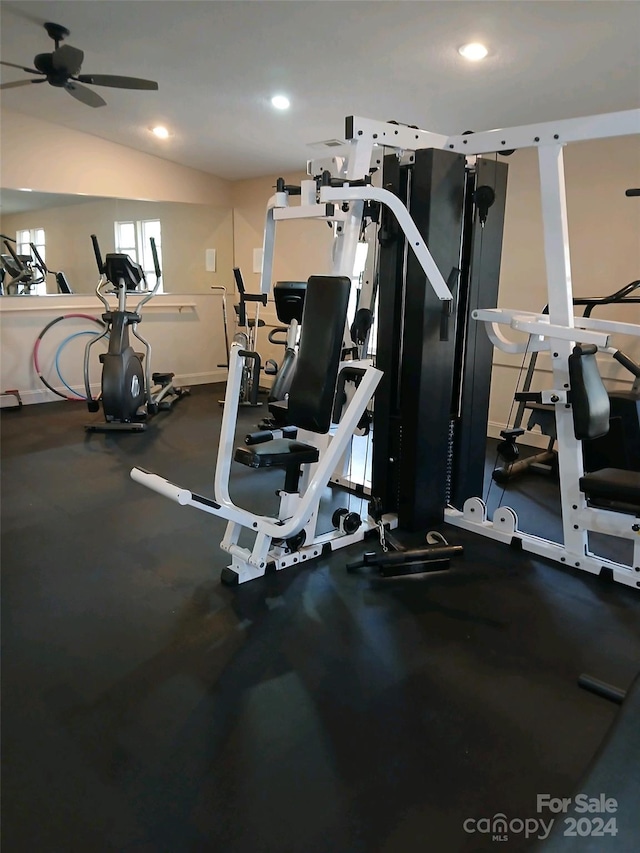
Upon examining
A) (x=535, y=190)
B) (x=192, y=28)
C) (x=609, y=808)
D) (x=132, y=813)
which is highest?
(x=192, y=28)

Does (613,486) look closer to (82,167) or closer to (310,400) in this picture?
(310,400)

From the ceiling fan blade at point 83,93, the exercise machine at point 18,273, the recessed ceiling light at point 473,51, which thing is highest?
the ceiling fan blade at point 83,93

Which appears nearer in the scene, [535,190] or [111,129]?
[535,190]

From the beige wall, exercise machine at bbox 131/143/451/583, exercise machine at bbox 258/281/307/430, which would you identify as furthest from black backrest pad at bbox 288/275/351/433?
the beige wall

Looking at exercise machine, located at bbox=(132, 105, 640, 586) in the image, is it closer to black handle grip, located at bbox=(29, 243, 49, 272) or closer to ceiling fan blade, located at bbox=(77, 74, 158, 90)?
ceiling fan blade, located at bbox=(77, 74, 158, 90)

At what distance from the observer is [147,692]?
180 cm

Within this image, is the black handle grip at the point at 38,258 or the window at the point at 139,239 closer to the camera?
the black handle grip at the point at 38,258

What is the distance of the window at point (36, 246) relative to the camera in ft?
17.5

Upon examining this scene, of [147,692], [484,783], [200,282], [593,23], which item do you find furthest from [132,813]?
[200,282]

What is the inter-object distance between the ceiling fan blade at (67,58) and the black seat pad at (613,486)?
3.58m

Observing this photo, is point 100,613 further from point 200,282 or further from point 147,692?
point 200,282

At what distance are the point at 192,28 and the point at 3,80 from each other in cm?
203

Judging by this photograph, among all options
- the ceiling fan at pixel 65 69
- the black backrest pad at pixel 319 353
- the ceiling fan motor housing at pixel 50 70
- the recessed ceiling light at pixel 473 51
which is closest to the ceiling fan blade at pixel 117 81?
the ceiling fan at pixel 65 69

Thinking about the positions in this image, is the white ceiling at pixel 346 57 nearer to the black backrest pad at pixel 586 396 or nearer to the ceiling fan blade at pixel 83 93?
the ceiling fan blade at pixel 83 93
